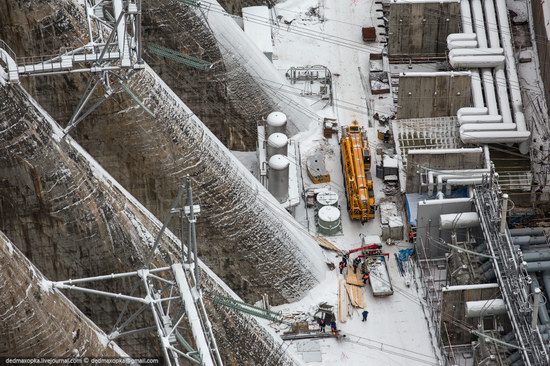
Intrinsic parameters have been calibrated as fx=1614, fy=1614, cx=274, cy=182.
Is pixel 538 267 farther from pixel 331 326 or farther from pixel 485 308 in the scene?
pixel 331 326

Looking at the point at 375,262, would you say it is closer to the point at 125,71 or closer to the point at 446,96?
the point at 446,96

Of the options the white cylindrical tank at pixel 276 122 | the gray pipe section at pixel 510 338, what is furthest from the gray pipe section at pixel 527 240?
the white cylindrical tank at pixel 276 122

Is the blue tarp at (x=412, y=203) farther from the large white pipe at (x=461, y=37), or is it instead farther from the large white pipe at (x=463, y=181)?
the large white pipe at (x=461, y=37)

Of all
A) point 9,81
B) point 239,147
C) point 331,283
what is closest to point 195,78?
point 239,147

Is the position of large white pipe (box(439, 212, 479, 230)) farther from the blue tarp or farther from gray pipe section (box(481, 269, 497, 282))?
gray pipe section (box(481, 269, 497, 282))

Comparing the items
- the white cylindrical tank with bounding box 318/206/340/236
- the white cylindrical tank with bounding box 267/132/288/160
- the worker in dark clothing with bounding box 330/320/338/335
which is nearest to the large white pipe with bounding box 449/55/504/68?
the white cylindrical tank with bounding box 267/132/288/160

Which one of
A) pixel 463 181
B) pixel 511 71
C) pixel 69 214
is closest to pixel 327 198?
pixel 463 181
